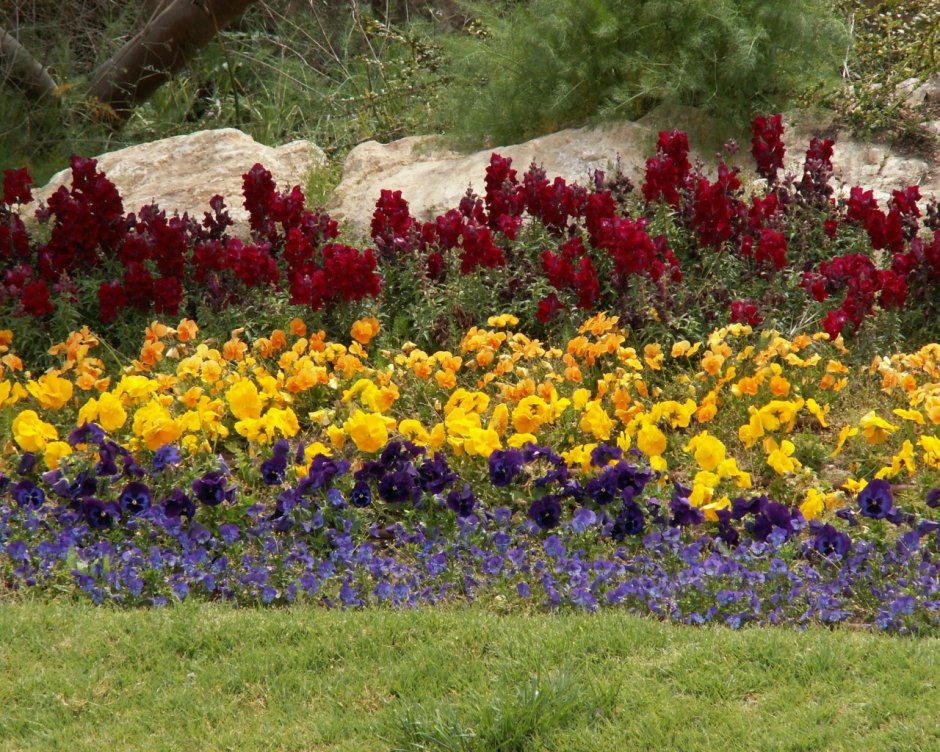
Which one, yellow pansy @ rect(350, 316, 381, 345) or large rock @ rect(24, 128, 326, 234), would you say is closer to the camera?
yellow pansy @ rect(350, 316, 381, 345)

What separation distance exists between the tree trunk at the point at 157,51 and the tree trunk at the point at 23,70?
0.34 metres

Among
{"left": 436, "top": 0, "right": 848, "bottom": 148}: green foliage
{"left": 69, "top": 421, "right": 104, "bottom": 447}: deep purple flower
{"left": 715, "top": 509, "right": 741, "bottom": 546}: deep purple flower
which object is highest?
{"left": 436, "top": 0, "right": 848, "bottom": 148}: green foliage

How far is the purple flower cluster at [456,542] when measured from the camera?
3770 millimetres

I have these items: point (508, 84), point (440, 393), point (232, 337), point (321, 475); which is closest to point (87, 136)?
point (508, 84)

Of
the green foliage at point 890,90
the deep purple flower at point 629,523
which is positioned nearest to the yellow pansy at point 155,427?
the deep purple flower at point 629,523

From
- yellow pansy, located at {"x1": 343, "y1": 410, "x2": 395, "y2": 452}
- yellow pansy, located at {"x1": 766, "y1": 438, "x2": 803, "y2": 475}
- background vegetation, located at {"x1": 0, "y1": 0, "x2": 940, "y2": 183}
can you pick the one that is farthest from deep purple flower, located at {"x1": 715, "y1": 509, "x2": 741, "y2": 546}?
background vegetation, located at {"x1": 0, "y1": 0, "x2": 940, "y2": 183}

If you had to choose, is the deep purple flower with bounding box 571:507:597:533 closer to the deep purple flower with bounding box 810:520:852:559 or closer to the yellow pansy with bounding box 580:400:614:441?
the yellow pansy with bounding box 580:400:614:441

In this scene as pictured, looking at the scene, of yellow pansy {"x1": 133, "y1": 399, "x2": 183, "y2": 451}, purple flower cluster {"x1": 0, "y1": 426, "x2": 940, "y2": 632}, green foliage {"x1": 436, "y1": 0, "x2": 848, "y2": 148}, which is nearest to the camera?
purple flower cluster {"x1": 0, "y1": 426, "x2": 940, "y2": 632}

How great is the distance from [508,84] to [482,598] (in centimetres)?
473

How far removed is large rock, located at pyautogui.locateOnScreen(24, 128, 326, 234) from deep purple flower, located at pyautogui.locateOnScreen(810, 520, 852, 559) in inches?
165

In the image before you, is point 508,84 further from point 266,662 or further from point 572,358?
point 266,662

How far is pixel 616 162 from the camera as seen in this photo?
7.29 metres

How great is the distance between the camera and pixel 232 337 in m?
5.50

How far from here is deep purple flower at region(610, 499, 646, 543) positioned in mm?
4098
